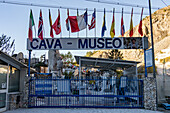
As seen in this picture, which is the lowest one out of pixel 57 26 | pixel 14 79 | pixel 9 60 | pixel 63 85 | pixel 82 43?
pixel 63 85

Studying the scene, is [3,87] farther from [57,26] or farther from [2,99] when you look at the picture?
[57,26]

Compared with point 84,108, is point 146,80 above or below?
above

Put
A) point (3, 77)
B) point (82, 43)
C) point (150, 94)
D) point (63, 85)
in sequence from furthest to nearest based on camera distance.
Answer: point (82, 43), point (63, 85), point (150, 94), point (3, 77)

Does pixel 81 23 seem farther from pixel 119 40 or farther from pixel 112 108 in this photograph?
pixel 112 108

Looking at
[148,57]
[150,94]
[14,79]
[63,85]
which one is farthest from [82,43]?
[150,94]

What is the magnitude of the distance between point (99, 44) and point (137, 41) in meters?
2.54

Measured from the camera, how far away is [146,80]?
1009cm

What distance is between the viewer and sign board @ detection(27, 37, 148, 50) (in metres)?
10.9

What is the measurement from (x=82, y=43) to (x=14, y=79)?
4.90 metres

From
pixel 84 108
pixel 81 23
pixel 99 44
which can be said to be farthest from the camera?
pixel 81 23

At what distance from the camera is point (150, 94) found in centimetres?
989

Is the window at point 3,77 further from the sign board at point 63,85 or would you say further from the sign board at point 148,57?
the sign board at point 148,57

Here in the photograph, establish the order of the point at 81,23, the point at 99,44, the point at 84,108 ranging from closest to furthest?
1. the point at 84,108
2. the point at 99,44
3. the point at 81,23

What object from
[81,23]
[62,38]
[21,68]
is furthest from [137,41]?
[21,68]
